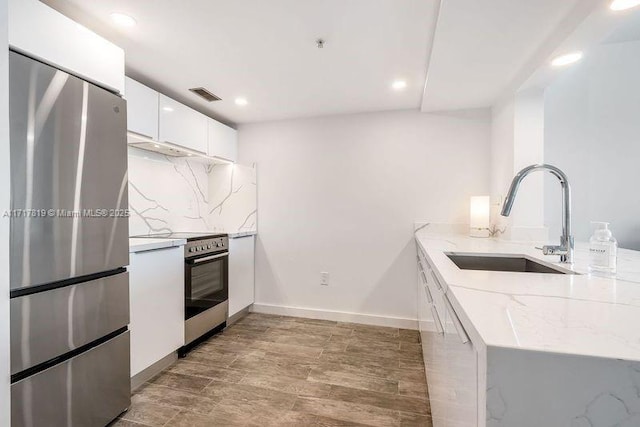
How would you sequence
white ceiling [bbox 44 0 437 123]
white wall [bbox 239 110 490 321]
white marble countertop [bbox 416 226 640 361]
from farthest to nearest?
white wall [bbox 239 110 490 321]
white ceiling [bbox 44 0 437 123]
white marble countertop [bbox 416 226 640 361]

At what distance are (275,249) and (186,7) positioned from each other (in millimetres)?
2384

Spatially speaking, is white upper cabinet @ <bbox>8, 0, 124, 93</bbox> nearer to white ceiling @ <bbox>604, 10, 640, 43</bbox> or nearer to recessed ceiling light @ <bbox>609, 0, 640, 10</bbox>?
recessed ceiling light @ <bbox>609, 0, 640, 10</bbox>

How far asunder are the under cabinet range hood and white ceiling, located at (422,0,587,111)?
210 cm

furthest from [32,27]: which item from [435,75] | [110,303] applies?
[435,75]

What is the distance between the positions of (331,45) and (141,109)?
1443 mm

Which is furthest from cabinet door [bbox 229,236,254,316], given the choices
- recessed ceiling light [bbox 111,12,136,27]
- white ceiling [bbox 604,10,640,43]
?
white ceiling [bbox 604,10,640,43]

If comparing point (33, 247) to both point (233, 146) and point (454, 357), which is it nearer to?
point (454, 357)

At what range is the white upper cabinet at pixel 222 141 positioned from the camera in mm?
2980

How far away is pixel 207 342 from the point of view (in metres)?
2.62

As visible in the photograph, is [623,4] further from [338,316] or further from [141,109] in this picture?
[338,316]

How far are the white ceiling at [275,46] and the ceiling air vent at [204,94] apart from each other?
0.06 metres

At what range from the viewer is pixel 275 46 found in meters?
1.85

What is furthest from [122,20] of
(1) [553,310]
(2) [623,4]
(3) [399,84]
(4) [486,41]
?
(2) [623,4]

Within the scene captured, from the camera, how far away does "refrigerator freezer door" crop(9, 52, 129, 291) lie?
117 cm
